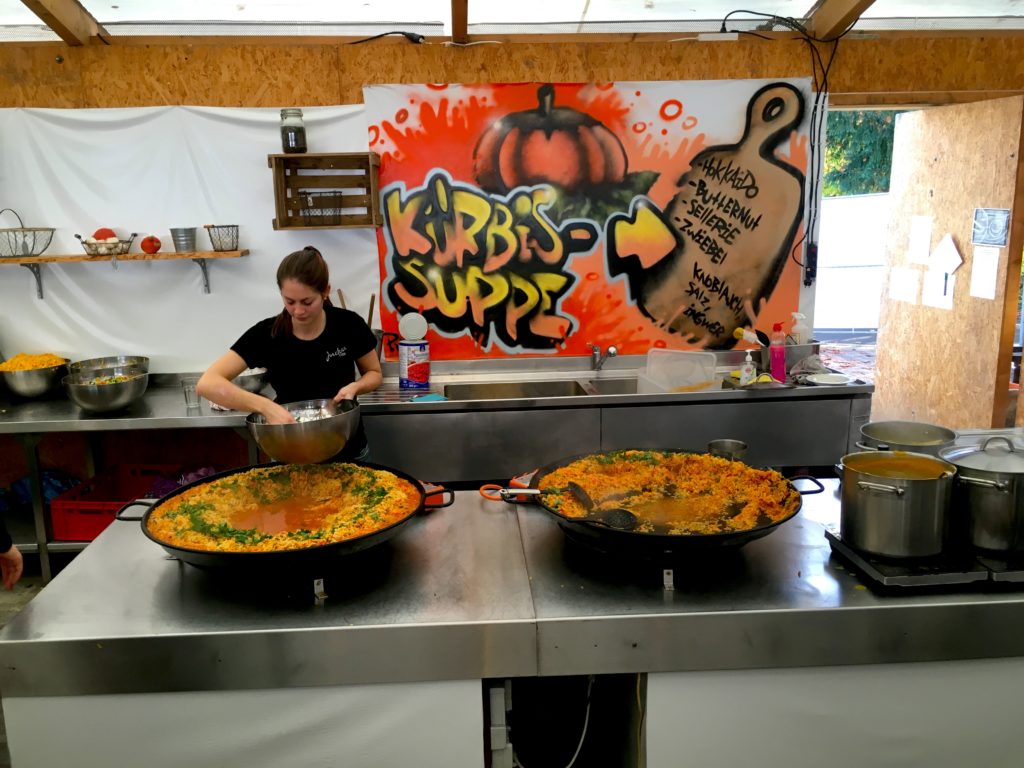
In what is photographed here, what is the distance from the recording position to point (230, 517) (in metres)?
1.97

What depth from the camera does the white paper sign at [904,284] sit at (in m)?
5.20

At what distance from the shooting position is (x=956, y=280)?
15.6 feet

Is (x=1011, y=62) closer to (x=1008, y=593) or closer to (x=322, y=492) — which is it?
(x=1008, y=593)

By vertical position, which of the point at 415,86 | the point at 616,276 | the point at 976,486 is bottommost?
the point at 976,486

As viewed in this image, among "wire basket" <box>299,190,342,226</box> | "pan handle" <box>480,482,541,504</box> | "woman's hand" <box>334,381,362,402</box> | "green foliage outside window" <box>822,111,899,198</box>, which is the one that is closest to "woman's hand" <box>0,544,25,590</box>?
"woman's hand" <box>334,381,362,402</box>

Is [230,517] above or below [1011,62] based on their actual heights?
below

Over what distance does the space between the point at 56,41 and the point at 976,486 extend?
4.50 metres

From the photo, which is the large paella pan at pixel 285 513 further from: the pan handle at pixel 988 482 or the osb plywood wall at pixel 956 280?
the osb plywood wall at pixel 956 280

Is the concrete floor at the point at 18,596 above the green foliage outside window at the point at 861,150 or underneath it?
underneath

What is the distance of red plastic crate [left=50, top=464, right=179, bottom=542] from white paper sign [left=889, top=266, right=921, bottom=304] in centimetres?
479

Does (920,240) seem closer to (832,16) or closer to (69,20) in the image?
(832,16)

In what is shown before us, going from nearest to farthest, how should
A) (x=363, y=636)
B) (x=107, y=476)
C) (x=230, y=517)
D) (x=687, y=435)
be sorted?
1. (x=363, y=636)
2. (x=230, y=517)
3. (x=687, y=435)
4. (x=107, y=476)

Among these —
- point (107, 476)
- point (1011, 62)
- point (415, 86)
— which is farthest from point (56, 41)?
point (1011, 62)

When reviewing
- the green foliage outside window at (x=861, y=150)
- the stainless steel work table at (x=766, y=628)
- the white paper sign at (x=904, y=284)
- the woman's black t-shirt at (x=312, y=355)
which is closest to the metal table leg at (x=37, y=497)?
the woman's black t-shirt at (x=312, y=355)
